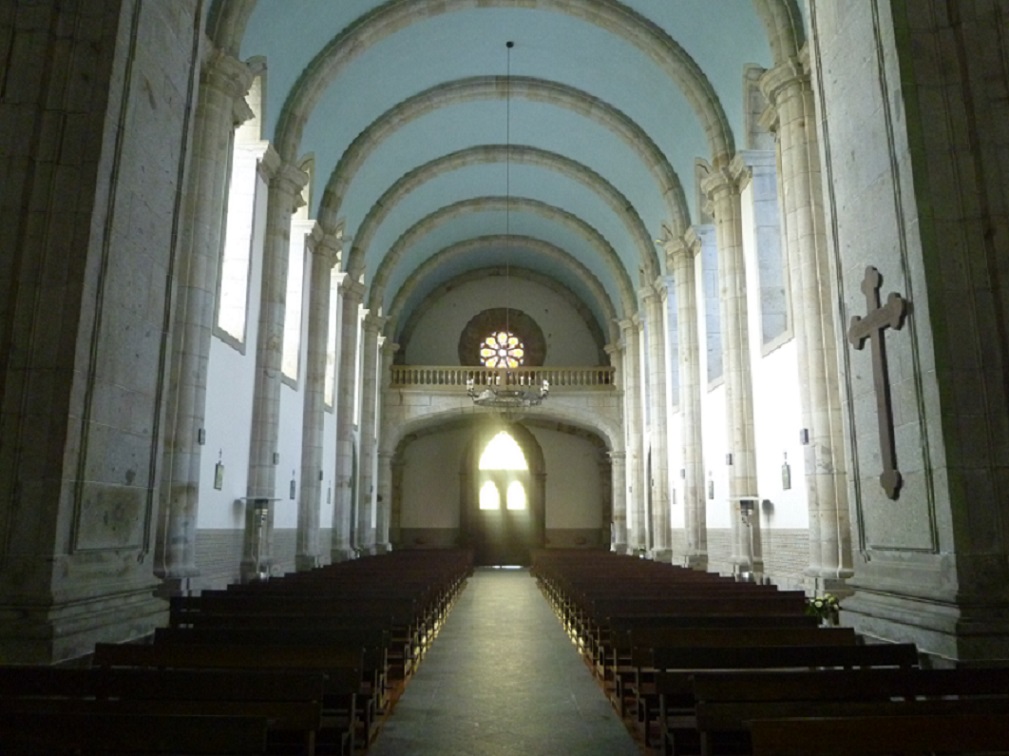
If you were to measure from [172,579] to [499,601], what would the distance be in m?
8.28

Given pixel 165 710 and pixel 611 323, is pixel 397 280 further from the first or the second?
pixel 165 710

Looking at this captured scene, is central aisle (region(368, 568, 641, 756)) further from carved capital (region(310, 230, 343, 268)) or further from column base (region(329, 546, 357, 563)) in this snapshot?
carved capital (region(310, 230, 343, 268))

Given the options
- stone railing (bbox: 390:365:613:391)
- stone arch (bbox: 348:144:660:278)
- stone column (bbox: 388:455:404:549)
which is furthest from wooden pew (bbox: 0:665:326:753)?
stone column (bbox: 388:455:404:549)

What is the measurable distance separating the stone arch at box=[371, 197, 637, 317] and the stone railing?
3.09 meters

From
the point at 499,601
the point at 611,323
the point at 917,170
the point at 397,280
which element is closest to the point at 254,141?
the point at 499,601

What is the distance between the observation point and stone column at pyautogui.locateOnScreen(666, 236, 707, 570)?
54.2 feet

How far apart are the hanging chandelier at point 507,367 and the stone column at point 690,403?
362 centimetres

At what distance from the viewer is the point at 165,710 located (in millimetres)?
3318

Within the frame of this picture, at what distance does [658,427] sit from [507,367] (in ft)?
26.0

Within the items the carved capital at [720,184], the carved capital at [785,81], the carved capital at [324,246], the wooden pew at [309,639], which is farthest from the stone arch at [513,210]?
the wooden pew at [309,639]

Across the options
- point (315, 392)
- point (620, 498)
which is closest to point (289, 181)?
point (315, 392)

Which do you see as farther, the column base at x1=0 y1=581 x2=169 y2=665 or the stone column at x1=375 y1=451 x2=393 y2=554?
the stone column at x1=375 y1=451 x2=393 y2=554

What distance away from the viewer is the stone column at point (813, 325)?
30.1 feet

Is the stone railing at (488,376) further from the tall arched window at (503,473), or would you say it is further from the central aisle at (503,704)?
the central aisle at (503,704)
